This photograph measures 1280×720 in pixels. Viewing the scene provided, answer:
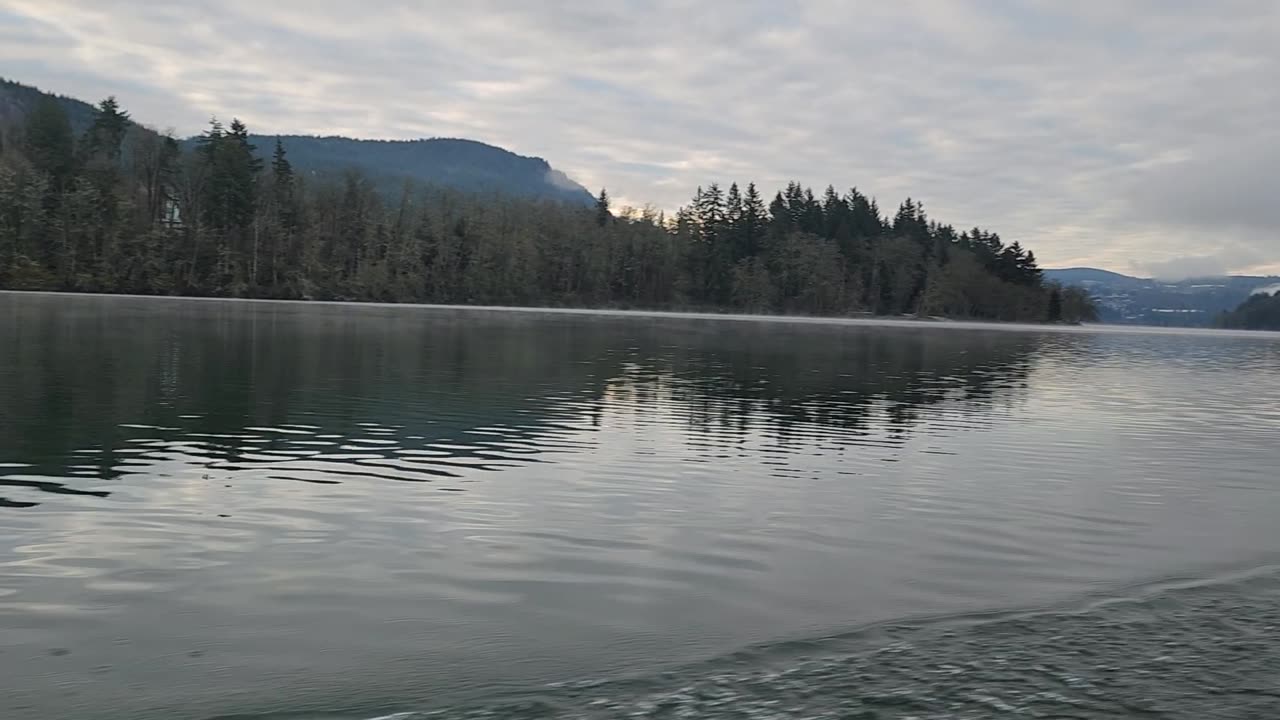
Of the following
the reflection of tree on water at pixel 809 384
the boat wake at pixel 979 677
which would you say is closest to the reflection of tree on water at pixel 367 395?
the reflection of tree on water at pixel 809 384

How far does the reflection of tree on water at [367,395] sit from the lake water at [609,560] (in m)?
0.25

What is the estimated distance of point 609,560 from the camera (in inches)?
Answer: 546

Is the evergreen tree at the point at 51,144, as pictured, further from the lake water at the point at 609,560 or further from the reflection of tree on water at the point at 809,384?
the lake water at the point at 609,560

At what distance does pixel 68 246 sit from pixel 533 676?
17707 cm

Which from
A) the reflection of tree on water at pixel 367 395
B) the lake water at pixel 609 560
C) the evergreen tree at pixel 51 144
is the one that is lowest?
the lake water at pixel 609 560

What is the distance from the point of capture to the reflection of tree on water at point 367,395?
2088 cm

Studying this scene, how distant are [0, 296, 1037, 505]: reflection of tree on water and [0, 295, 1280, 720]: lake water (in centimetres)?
25

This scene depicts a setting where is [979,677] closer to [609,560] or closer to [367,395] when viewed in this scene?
[609,560]

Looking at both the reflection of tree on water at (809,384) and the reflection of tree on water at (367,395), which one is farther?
the reflection of tree on water at (809,384)

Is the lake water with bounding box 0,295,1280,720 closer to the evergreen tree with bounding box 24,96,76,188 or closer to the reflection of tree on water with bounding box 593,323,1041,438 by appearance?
the reflection of tree on water with bounding box 593,323,1041,438

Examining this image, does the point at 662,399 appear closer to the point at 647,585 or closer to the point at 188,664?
the point at 647,585

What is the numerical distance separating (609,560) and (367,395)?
66.9 feet

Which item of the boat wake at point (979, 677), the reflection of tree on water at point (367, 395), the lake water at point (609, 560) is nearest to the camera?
the boat wake at point (979, 677)

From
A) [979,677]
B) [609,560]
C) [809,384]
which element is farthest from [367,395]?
[979,677]
